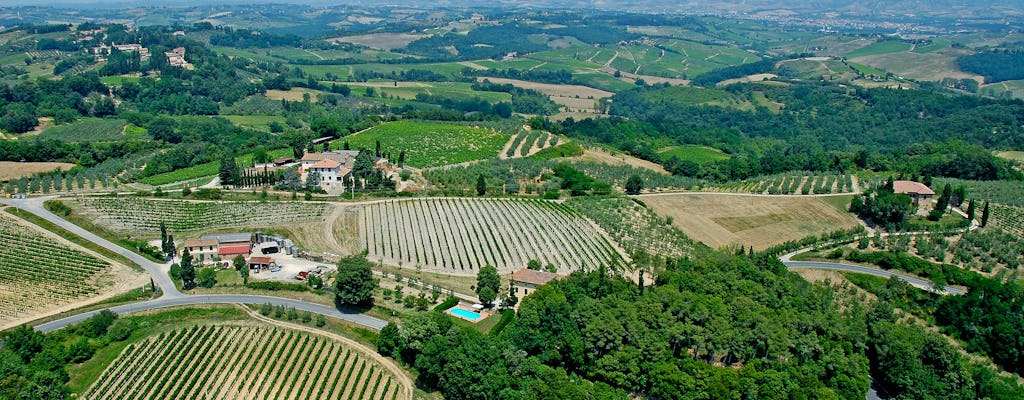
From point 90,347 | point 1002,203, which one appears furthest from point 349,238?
point 1002,203

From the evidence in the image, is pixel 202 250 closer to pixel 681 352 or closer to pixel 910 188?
pixel 681 352

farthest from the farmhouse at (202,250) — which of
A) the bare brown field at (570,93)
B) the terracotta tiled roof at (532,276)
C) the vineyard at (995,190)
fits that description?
the bare brown field at (570,93)

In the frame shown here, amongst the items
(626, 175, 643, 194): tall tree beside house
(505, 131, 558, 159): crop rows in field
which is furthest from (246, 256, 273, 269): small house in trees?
(505, 131, 558, 159): crop rows in field

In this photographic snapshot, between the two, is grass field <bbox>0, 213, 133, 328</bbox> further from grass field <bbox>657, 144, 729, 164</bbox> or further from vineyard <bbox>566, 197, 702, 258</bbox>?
grass field <bbox>657, 144, 729, 164</bbox>

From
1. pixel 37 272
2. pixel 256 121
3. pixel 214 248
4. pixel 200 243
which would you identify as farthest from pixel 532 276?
pixel 256 121

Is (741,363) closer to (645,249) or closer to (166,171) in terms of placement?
(645,249)
